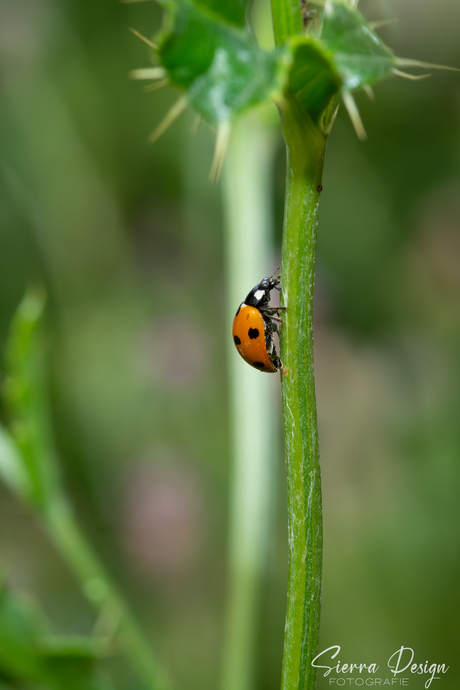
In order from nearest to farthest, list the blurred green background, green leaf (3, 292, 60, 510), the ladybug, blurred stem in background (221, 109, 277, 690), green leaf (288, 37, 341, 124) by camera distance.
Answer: green leaf (288, 37, 341, 124), the ladybug, green leaf (3, 292, 60, 510), blurred stem in background (221, 109, 277, 690), the blurred green background

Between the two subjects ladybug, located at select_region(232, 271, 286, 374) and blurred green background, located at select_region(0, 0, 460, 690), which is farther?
blurred green background, located at select_region(0, 0, 460, 690)

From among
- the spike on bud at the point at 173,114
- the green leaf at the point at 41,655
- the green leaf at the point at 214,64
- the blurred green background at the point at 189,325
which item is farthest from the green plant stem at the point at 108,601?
the green leaf at the point at 214,64

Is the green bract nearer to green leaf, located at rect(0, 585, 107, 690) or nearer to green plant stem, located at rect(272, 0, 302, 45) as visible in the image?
green plant stem, located at rect(272, 0, 302, 45)

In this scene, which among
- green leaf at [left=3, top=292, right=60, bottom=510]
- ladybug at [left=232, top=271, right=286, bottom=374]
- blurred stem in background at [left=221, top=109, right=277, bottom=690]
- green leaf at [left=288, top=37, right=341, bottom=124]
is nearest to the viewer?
green leaf at [left=288, top=37, right=341, bottom=124]

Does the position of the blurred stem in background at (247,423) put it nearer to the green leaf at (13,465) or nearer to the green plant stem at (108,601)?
the green plant stem at (108,601)

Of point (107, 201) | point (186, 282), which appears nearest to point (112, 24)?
point (107, 201)

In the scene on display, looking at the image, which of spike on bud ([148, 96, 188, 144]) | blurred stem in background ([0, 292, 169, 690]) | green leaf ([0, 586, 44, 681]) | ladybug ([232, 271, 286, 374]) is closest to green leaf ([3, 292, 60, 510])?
blurred stem in background ([0, 292, 169, 690])

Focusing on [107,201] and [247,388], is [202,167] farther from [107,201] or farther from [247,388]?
[247,388]
